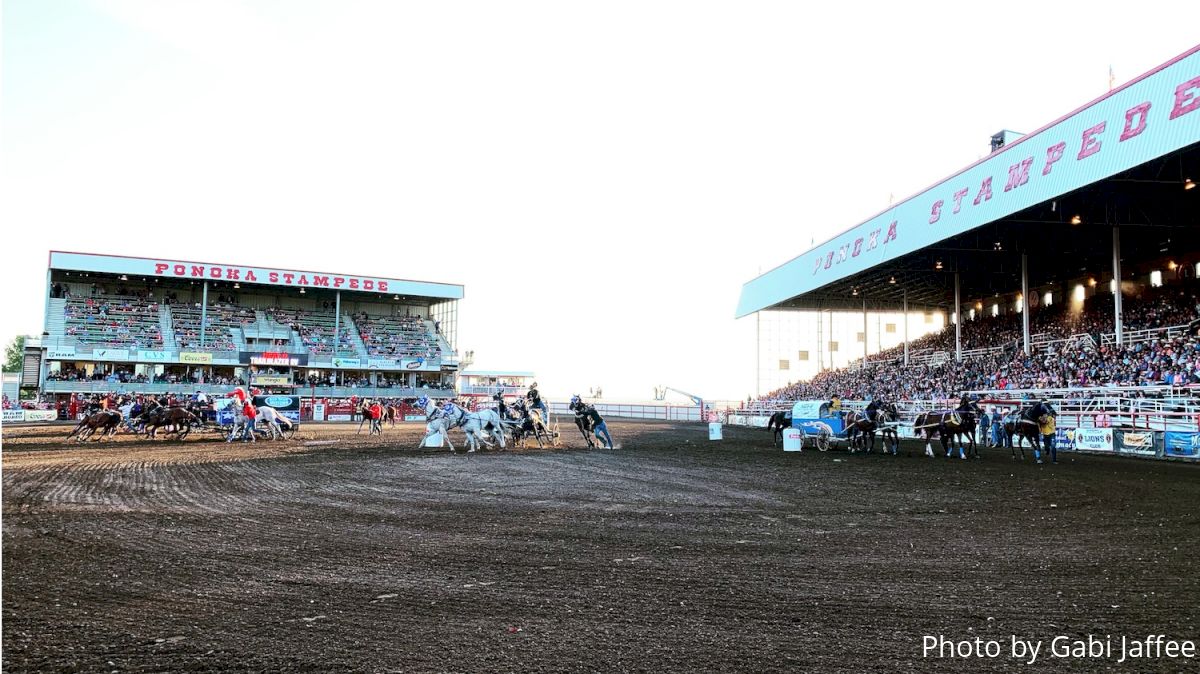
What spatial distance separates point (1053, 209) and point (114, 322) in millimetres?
62770

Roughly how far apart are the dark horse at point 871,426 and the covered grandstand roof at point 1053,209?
10.4 meters

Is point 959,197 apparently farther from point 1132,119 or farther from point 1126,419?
point 1126,419

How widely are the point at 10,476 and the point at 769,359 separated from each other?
5335cm

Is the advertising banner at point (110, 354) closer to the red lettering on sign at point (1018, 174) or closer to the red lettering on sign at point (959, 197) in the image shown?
the red lettering on sign at point (959, 197)

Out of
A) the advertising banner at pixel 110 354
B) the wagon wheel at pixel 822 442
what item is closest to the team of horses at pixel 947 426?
the wagon wheel at pixel 822 442

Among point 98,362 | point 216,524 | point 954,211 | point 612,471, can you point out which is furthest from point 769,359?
point 216,524

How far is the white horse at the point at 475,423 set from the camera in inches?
879

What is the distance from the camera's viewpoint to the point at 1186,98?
69.4ft

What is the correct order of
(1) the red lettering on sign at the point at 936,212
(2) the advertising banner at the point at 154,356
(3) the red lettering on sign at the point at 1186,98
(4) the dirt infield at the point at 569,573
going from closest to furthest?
(4) the dirt infield at the point at 569,573, (3) the red lettering on sign at the point at 1186,98, (1) the red lettering on sign at the point at 936,212, (2) the advertising banner at the point at 154,356

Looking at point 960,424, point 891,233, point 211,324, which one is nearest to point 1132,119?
point 960,424

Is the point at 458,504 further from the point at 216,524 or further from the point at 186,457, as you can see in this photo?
the point at 186,457

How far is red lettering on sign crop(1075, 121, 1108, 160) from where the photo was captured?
24422mm

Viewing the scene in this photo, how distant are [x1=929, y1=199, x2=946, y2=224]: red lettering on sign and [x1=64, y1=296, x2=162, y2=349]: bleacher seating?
178 feet

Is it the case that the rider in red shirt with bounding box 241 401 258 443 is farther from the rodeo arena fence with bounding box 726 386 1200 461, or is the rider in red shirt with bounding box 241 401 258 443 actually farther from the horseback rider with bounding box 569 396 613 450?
the rodeo arena fence with bounding box 726 386 1200 461
